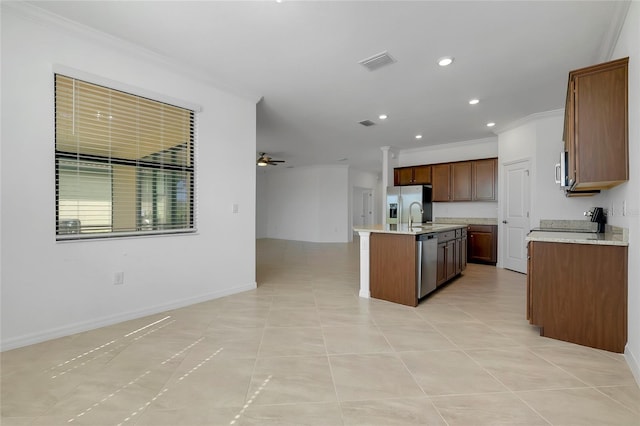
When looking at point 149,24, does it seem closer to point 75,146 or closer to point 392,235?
point 75,146

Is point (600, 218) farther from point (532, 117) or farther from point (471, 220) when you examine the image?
point (471, 220)

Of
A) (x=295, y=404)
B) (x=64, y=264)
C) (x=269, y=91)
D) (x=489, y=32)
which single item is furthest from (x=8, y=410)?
(x=489, y=32)

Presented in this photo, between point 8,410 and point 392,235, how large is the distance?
3.42 metres

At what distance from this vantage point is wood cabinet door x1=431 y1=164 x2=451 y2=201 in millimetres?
6707

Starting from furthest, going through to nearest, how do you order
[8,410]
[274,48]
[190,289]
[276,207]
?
[276,207] < [190,289] < [274,48] < [8,410]

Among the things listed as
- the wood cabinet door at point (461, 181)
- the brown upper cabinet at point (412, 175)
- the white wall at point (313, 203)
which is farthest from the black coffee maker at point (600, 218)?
the white wall at point (313, 203)

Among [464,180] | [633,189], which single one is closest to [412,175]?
[464,180]

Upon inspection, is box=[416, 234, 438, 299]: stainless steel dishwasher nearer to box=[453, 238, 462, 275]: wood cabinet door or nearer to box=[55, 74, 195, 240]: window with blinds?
box=[453, 238, 462, 275]: wood cabinet door

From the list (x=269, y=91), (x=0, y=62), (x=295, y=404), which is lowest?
(x=295, y=404)

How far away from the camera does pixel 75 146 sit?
2.69 metres

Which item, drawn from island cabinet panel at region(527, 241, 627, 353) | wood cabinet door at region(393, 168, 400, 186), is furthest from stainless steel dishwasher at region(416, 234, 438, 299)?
wood cabinet door at region(393, 168, 400, 186)

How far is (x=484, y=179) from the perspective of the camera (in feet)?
20.4

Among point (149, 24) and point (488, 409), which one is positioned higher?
point (149, 24)

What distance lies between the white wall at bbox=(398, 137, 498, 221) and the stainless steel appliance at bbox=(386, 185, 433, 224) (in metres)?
0.42
